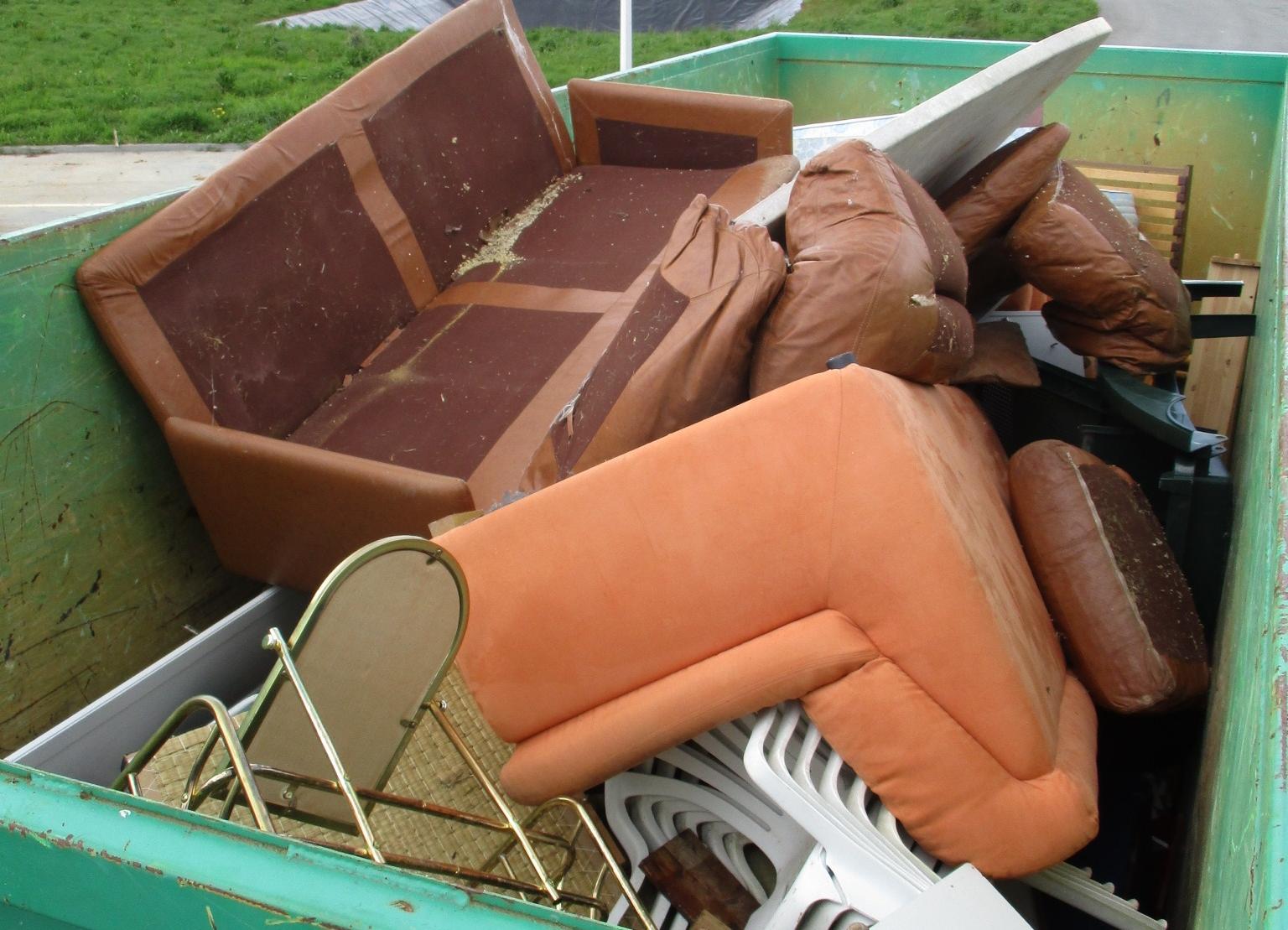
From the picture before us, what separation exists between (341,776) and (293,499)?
43.1 inches

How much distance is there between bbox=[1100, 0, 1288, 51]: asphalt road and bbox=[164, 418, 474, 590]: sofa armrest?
8696 millimetres

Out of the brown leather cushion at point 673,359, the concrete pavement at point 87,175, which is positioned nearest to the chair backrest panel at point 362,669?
the brown leather cushion at point 673,359

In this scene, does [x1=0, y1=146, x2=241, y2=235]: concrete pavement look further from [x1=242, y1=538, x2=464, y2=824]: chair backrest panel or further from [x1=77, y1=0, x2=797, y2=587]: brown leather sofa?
[x1=242, y1=538, x2=464, y2=824]: chair backrest panel

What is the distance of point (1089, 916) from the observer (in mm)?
1502

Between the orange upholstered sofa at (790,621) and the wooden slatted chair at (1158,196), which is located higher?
the orange upholstered sofa at (790,621)

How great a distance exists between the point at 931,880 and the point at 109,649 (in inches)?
65.8

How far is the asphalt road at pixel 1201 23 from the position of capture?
9008mm

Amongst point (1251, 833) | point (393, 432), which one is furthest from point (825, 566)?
point (393, 432)

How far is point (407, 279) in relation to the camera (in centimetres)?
264

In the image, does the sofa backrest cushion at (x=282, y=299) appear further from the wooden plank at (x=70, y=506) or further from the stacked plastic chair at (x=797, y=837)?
the stacked plastic chair at (x=797, y=837)

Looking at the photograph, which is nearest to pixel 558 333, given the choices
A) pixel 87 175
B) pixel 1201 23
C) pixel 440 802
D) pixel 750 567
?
pixel 440 802

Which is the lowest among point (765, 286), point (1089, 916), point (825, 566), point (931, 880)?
point (1089, 916)

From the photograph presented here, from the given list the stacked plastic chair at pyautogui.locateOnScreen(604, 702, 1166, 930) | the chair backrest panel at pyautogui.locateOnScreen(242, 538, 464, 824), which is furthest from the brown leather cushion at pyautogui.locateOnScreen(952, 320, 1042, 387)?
the chair backrest panel at pyautogui.locateOnScreen(242, 538, 464, 824)

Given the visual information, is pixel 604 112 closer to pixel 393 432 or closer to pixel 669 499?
pixel 393 432
